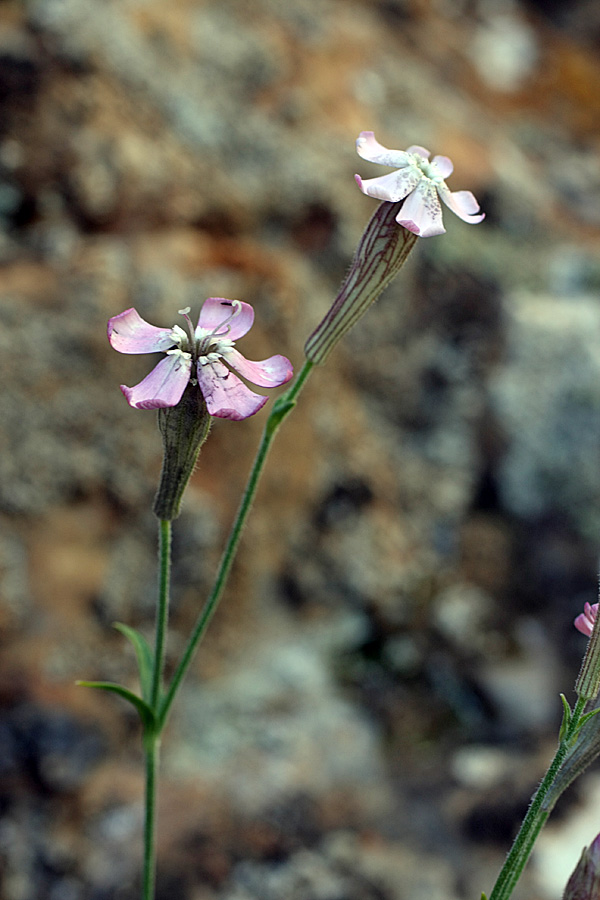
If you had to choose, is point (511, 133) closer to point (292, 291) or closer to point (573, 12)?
point (573, 12)

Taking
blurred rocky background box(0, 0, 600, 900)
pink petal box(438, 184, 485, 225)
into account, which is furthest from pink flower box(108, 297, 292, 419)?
blurred rocky background box(0, 0, 600, 900)

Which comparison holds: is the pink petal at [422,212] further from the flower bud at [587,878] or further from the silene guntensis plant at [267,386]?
the flower bud at [587,878]

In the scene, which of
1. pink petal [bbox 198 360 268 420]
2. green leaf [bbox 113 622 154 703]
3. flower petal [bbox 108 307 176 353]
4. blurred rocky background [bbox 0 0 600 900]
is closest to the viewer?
pink petal [bbox 198 360 268 420]

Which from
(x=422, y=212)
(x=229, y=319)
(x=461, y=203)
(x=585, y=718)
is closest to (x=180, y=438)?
(x=229, y=319)

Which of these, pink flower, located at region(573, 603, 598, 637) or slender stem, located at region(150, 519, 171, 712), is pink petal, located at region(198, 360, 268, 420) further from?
pink flower, located at region(573, 603, 598, 637)

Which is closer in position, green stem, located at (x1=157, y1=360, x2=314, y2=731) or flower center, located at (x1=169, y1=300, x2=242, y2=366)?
flower center, located at (x1=169, y1=300, x2=242, y2=366)

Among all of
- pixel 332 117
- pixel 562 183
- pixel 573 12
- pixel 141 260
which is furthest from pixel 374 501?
pixel 573 12
